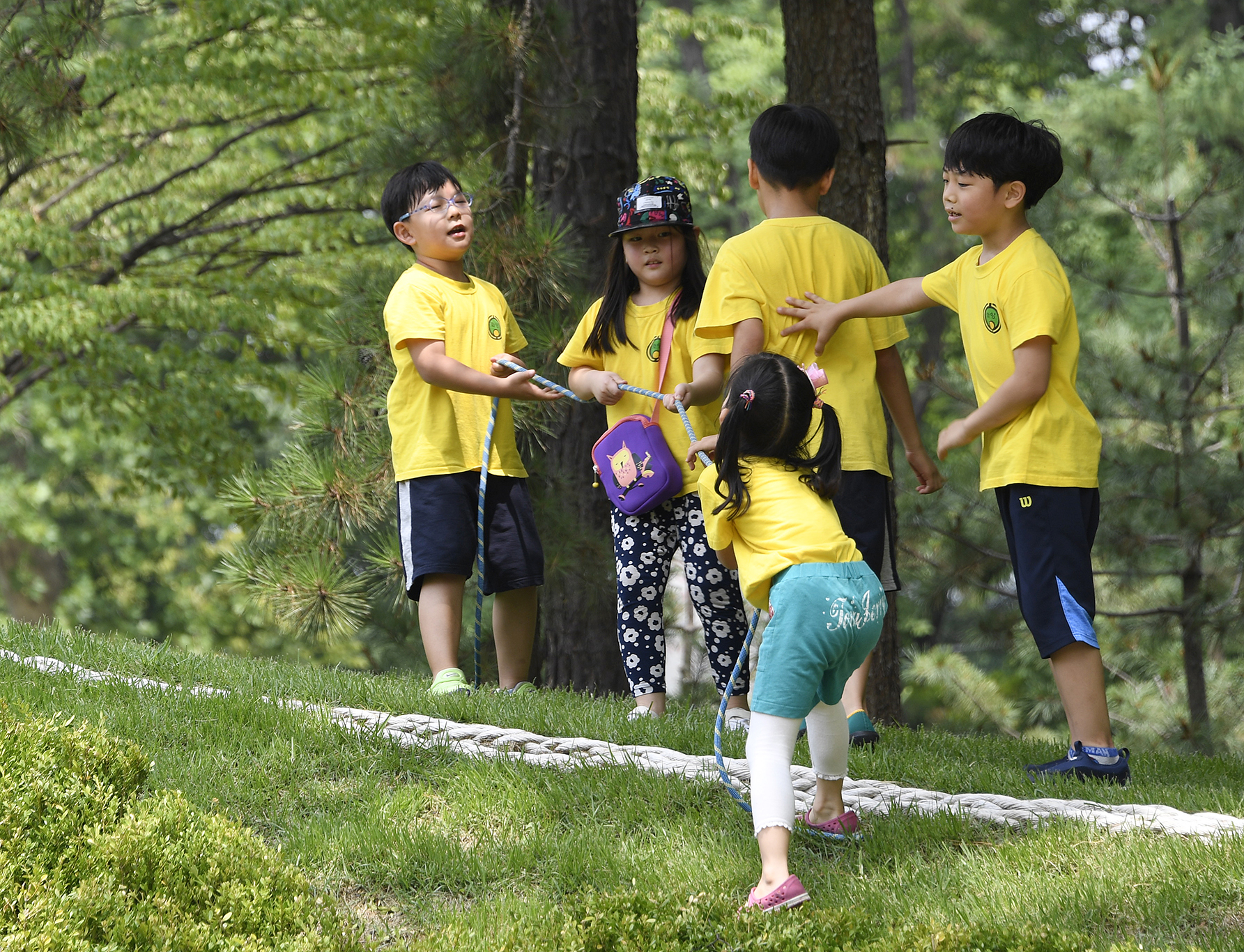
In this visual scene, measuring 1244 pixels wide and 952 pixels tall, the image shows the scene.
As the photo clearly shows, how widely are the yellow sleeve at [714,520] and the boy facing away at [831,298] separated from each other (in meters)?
0.92

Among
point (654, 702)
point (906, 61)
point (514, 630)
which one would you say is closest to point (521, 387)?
point (514, 630)

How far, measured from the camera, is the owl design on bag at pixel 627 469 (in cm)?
385

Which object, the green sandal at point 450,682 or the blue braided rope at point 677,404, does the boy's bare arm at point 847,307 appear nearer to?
the blue braided rope at point 677,404

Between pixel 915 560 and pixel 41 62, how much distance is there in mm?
6472

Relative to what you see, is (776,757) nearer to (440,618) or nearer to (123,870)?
(123,870)

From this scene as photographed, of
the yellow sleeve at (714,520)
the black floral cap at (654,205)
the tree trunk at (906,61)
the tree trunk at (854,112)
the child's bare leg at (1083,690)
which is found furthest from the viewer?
the tree trunk at (906,61)

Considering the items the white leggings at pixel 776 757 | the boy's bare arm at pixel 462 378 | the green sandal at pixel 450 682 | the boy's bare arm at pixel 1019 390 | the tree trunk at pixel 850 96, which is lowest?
the green sandal at pixel 450 682

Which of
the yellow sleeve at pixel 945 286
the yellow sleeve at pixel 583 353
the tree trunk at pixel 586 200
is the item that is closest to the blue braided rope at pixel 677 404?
the yellow sleeve at pixel 583 353

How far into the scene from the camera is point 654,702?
3988mm

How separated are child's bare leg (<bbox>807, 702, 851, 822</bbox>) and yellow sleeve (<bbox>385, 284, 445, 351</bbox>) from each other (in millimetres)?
2092

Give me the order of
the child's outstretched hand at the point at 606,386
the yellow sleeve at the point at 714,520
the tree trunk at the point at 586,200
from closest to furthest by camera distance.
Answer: the yellow sleeve at the point at 714,520 < the child's outstretched hand at the point at 606,386 < the tree trunk at the point at 586,200

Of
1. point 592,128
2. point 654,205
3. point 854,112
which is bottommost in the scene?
point 654,205

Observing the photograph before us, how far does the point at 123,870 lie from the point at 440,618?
5.82 feet

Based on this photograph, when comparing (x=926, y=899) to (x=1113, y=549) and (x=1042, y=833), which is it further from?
(x=1113, y=549)
